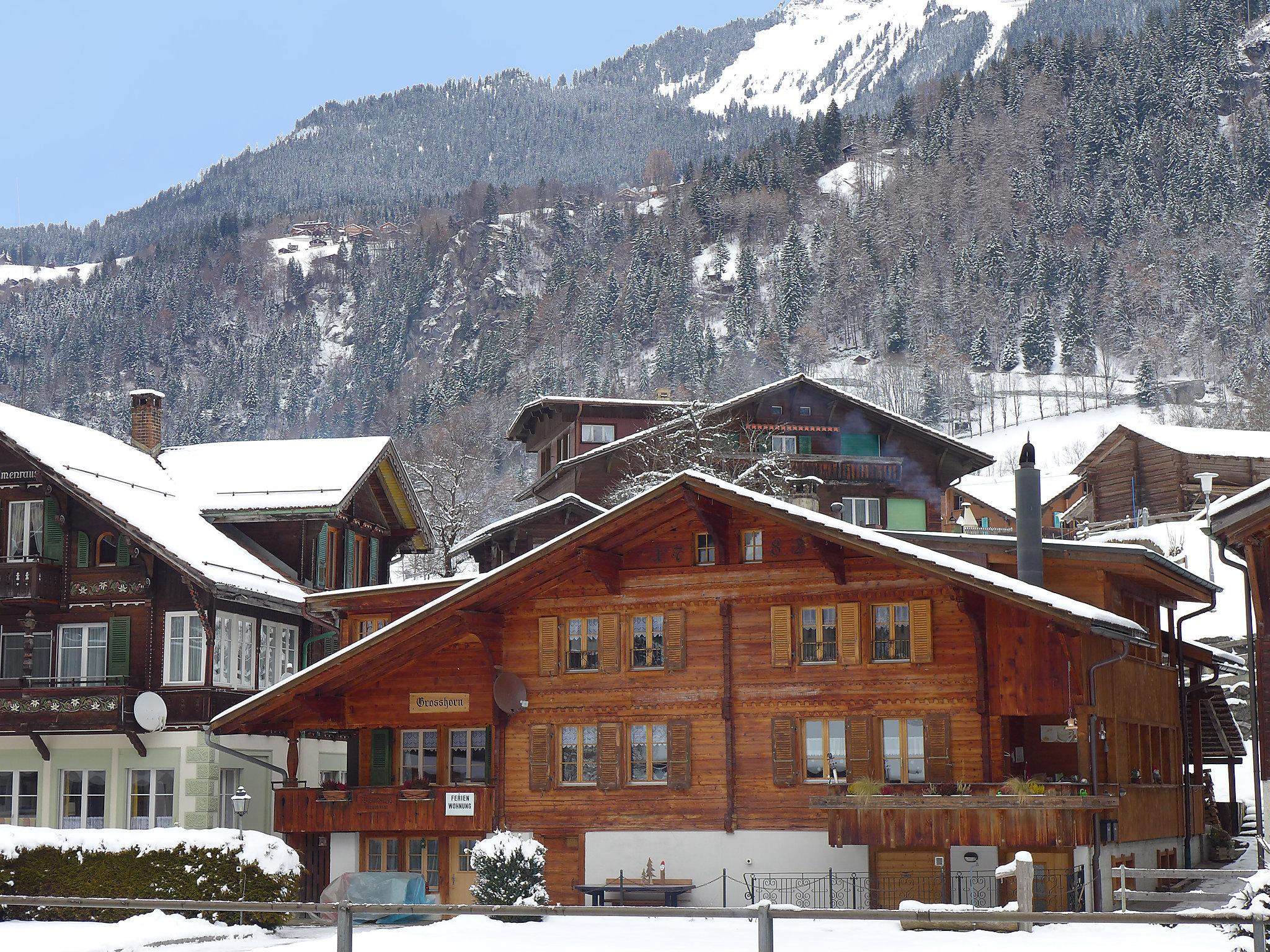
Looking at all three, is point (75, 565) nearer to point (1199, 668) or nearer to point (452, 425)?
point (1199, 668)

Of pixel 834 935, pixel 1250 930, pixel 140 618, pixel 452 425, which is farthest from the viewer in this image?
pixel 452 425

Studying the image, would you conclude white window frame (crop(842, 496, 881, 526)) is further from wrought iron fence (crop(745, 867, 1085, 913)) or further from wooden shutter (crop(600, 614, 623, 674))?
wrought iron fence (crop(745, 867, 1085, 913))

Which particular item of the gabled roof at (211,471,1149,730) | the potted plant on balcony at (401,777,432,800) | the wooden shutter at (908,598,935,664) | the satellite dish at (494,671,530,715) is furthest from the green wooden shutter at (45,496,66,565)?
the wooden shutter at (908,598,935,664)

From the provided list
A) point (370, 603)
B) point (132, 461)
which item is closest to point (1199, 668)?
point (370, 603)

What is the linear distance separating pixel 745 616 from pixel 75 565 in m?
18.8

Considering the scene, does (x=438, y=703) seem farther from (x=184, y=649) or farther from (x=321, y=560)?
(x=321, y=560)

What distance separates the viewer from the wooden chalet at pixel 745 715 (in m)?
28.2

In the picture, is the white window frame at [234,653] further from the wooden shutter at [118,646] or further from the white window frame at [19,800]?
the white window frame at [19,800]

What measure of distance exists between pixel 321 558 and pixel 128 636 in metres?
6.45

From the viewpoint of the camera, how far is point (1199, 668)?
40.8 meters

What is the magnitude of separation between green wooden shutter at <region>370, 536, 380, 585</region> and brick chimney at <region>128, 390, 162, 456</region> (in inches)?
281

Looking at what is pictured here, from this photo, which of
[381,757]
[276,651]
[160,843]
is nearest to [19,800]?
[276,651]

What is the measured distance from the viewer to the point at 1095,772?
28078mm

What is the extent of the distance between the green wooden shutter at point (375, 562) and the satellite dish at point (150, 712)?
10.6m
